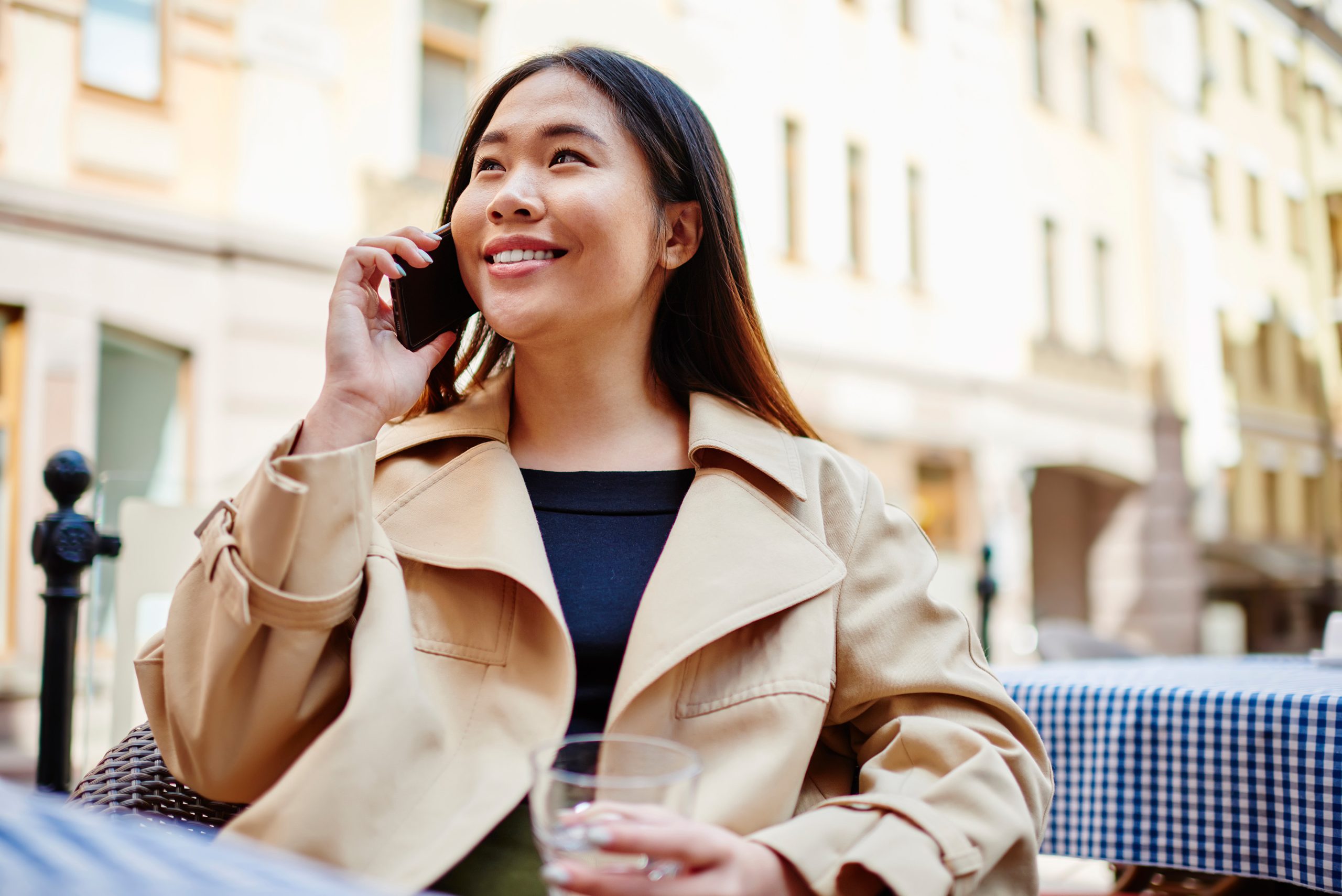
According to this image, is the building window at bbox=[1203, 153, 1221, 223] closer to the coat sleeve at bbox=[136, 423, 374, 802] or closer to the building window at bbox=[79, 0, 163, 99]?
the building window at bbox=[79, 0, 163, 99]

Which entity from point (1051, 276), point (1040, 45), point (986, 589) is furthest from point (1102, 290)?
point (986, 589)

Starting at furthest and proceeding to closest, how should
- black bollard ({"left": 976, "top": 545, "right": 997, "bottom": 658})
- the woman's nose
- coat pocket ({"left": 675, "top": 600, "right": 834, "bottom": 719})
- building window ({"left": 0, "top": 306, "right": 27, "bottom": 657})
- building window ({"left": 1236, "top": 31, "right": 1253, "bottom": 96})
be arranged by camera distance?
building window ({"left": 1236, "top": 31, "right": 1253, "bottom": 96}) < building window ({"left": 0, "top": 306, "right": 27, "bottom": 657}) < black bollard ({"left": 976, "top": 545, "right": 997, "bottom": 658}) < the woman's nose < coat pocket ({"left": 675, "top": 600, "right": 834, "bottom": 719})

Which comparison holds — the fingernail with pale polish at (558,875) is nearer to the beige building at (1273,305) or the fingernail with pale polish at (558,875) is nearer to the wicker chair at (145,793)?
the wicker chair at (145,793)

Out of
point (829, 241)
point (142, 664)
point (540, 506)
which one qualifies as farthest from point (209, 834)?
point (829, 241)

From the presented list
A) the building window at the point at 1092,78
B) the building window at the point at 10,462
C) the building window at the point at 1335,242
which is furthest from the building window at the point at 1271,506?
the building window at the point at 10,462

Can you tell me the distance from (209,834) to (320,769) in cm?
33

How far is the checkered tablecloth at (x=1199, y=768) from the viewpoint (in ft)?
7.54

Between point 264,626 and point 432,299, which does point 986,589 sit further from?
point 264,626

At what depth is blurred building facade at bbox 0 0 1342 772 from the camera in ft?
23.5

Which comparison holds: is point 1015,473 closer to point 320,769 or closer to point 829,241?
point 829,241

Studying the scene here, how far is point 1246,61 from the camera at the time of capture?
19.3 metres

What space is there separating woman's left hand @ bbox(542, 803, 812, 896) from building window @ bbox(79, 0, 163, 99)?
7327 mm

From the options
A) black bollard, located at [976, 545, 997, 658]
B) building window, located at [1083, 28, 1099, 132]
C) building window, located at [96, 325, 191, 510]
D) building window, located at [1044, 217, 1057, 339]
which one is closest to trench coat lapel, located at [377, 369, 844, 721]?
black bollard, located at [976, 545, 997, 658]

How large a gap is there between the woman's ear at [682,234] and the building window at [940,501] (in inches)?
439
